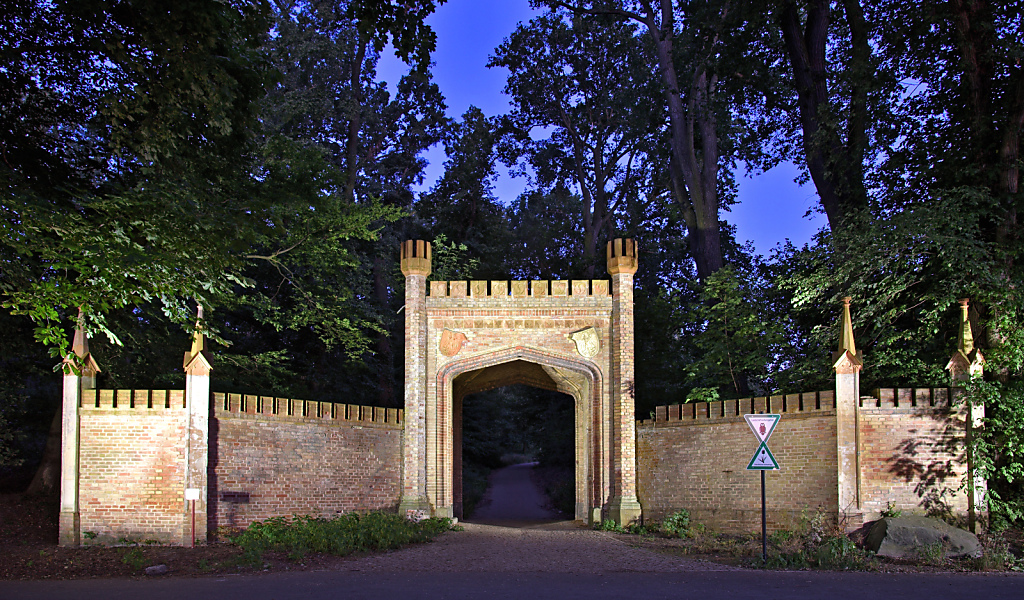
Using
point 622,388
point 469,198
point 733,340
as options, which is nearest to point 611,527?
point 622,388

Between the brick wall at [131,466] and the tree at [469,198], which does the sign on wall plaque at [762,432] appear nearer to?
the brick wall at [131,466]

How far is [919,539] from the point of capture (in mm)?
11211

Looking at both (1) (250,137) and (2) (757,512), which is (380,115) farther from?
(2) (757,512)

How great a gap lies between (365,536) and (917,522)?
8.69m

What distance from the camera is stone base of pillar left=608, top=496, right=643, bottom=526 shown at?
1656 cm

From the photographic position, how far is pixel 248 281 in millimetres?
15430

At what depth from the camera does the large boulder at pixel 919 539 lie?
36.2 ft

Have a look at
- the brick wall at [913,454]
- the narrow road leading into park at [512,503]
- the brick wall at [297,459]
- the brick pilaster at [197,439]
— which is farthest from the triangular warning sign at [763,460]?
the narrow road leading into park at [512,503]

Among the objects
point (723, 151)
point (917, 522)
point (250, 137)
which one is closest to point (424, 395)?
point (250, 137)

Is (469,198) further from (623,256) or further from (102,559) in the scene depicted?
(102,559)

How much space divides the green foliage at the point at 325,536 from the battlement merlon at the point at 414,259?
5601mm

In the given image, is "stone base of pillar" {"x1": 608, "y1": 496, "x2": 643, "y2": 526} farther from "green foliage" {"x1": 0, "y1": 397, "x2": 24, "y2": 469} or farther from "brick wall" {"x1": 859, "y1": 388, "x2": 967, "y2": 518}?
"green foliage" {"x1": 0, "y1": 397, "x2": 24, "y2": 469}

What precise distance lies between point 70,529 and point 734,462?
39.5 feet

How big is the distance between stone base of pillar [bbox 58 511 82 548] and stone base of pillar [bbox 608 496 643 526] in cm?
1030
